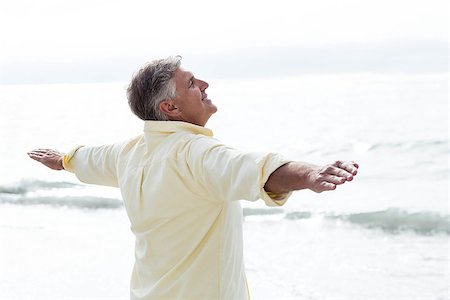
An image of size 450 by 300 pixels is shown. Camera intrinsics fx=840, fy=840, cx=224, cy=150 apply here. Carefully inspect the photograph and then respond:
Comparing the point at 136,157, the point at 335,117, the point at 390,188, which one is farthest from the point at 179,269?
the point at 335,117

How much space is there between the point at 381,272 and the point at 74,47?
5.07 meters

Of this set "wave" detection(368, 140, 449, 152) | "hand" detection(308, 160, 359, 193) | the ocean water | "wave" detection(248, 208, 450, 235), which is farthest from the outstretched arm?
"wave" detection(368, 140, 449, 152)

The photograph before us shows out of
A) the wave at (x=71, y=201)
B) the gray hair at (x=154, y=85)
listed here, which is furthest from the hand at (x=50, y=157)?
the wave at (x=71, y=201)

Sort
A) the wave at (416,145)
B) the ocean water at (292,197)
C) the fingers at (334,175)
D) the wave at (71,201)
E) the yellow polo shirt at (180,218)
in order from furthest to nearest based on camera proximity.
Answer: the wave at (416,145), the wave at (71,201), the ocean water at (292,197), the yellow polo shirt at (180,218), the fingers at (334,175)

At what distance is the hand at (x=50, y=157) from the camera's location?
2139mm

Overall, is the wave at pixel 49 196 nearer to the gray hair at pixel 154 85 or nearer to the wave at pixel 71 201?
the wave at pixel 71 201

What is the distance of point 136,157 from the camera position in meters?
1.83

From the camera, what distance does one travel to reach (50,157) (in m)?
2.15

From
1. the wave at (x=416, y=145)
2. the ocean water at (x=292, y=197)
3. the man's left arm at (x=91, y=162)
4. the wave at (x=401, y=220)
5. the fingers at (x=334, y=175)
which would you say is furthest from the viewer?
the wave at (x=416, y=145)

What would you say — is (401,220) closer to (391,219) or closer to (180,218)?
(391,219)

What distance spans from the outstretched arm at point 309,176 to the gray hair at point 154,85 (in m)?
0.38

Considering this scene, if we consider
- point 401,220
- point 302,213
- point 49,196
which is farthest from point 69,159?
point 49,196

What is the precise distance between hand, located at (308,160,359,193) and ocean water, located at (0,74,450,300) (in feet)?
2.20

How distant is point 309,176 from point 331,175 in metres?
0.05
